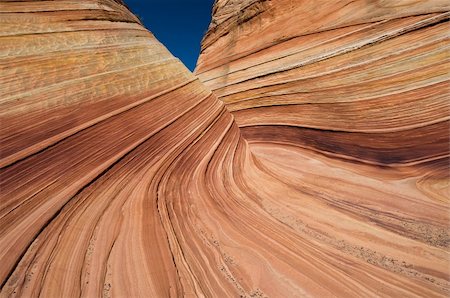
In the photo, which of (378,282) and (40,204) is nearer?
(378,282)

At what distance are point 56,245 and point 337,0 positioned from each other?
17.3 ft

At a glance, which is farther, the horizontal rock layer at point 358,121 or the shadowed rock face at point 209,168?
the horizontal rock layer at point 358,121

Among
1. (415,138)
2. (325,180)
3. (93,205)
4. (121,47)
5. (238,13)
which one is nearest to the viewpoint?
(93,205)

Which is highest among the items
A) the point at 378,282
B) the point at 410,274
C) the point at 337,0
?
the point at 337,0

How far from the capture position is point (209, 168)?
110 inches

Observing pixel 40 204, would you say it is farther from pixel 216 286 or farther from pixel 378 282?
pixel 378 282

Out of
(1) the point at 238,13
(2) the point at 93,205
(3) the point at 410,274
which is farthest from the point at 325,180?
(1) the point at 238,13

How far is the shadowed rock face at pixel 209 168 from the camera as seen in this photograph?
157 cm

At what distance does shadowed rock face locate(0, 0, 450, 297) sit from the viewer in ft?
5.14

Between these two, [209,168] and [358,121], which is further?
[358,121]

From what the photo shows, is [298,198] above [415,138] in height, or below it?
above

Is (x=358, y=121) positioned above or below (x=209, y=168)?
below

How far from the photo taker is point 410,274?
66.4 inches

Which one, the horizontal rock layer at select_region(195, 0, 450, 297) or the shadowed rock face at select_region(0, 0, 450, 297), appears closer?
the shadowed rock face at select_region(0, 0, 450, 297)
